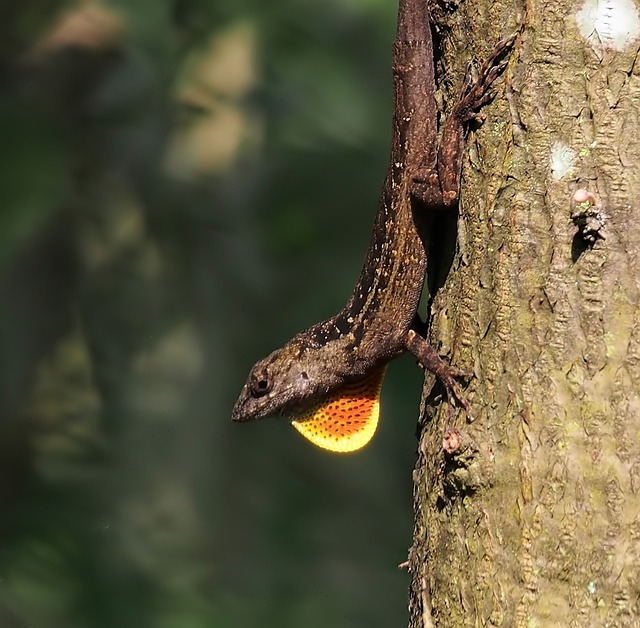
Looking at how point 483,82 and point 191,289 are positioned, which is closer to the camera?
point 483,82

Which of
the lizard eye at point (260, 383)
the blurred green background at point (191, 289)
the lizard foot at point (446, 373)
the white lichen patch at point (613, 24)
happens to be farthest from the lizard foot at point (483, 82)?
the blurred green background at point (191, 289)

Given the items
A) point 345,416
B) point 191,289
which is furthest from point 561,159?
point 191,289

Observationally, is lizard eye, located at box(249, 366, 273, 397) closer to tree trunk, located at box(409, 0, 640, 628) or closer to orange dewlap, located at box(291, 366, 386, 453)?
orange dewlap, located at box(291, 366, 386, 453)

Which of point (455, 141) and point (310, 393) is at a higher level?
point (455, 141)

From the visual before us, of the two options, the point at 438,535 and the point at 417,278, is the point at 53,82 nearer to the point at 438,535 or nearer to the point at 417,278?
the point at 417,278

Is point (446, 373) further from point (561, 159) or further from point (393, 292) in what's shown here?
point (393, 292)

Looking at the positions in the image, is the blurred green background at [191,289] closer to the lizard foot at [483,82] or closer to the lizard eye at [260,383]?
the lizard eye at [260,383]
